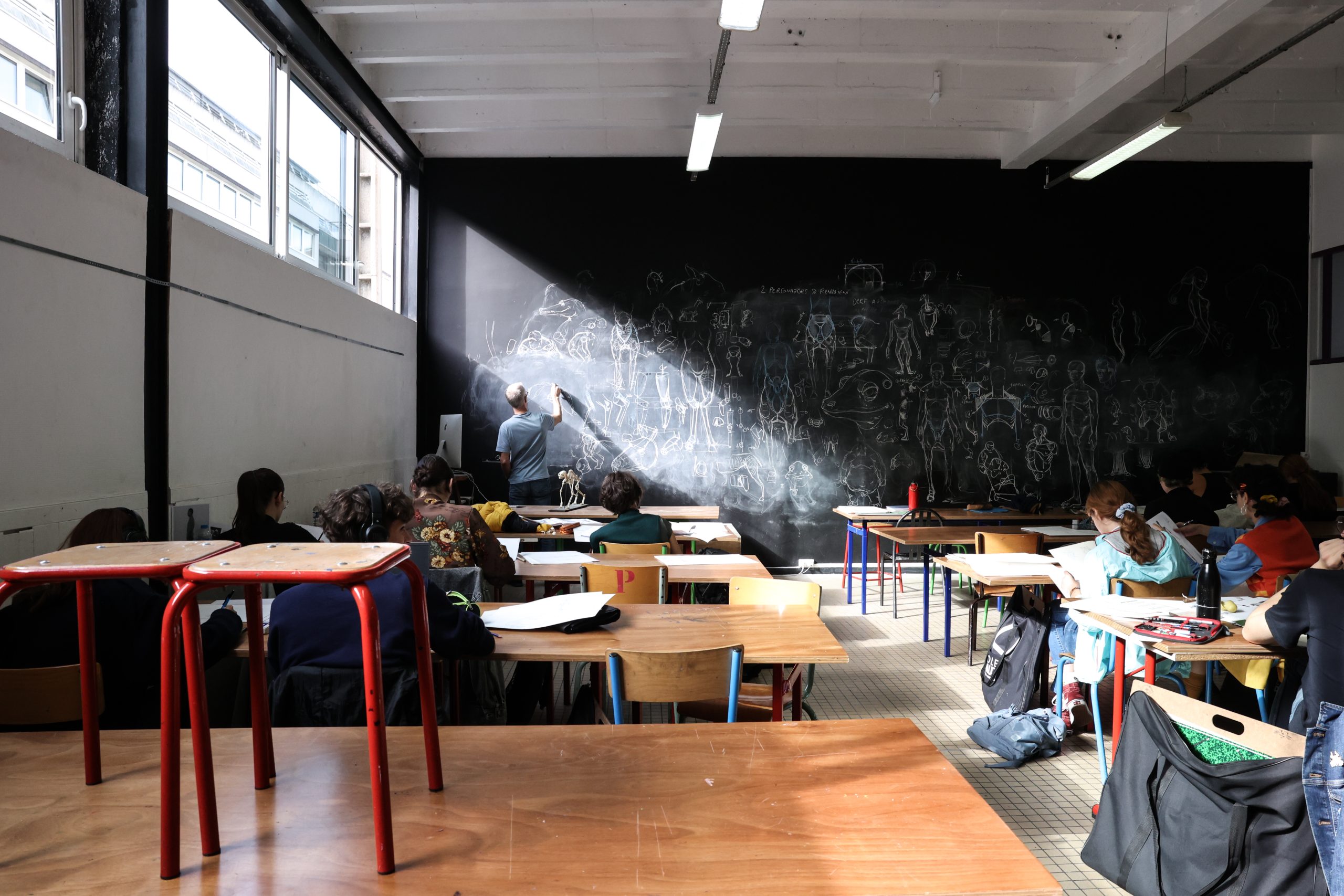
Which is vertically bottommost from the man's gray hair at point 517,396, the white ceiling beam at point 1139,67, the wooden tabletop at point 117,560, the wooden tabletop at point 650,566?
the wooden tabletop at point 650,566

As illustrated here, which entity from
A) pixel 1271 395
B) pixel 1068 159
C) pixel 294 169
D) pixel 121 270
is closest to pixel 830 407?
pixel 1068 159

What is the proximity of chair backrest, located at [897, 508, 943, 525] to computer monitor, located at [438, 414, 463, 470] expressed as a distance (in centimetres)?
391

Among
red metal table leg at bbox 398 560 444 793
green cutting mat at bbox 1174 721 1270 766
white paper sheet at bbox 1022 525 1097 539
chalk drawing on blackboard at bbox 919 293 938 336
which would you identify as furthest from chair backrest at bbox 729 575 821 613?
chalk drawing on blackboard at bbox 919 293 938 336

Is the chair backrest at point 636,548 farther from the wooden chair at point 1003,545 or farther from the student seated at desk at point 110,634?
the student seated at desk at point 110,634

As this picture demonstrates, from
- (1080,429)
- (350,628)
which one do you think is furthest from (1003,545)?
(350,628)

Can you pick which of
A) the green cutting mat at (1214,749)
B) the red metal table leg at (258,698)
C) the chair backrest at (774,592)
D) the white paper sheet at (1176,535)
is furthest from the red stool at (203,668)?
the white paper sheet at (1176,535)

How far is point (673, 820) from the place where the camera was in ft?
4.34

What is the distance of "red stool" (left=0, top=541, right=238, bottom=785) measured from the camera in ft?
3.70

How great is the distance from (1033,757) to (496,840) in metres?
2.98

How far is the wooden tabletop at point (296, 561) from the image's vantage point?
102 cm

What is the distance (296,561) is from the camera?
3.52 feet

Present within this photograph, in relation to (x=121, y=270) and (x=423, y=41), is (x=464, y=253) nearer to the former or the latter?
(x=423, y=41)

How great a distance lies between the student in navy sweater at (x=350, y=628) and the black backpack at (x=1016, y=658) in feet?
8.89

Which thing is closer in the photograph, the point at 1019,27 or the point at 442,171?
the point at 1019,27
